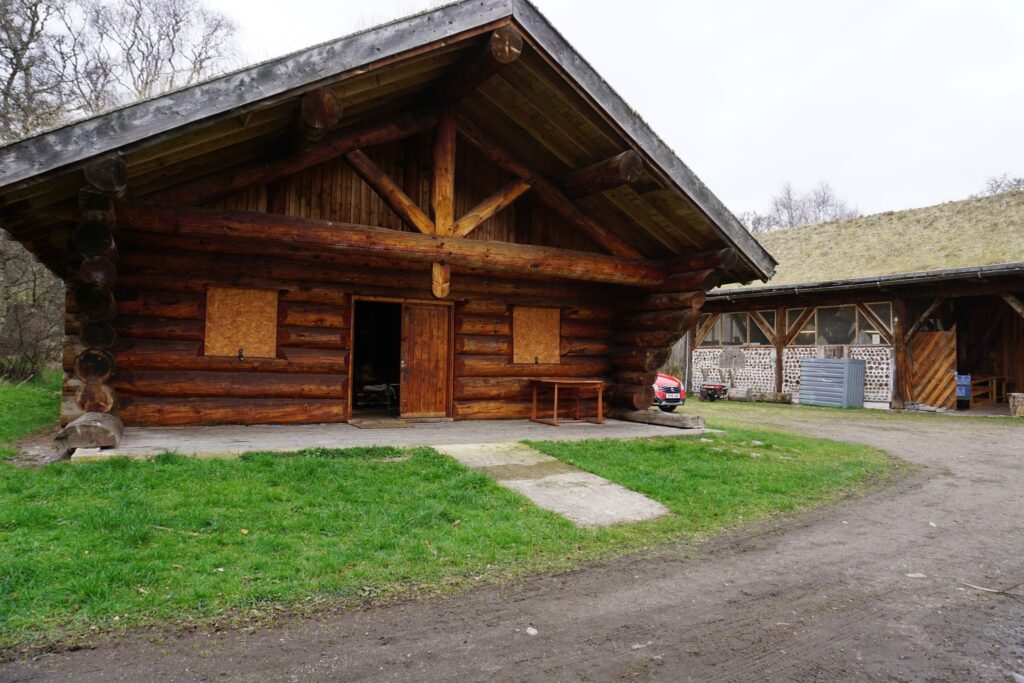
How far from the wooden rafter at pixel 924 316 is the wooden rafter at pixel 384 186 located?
55.1ft

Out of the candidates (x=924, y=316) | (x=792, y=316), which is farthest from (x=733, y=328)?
(x=924, y=316)

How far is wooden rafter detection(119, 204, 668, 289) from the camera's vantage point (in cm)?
767

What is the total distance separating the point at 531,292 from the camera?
1197 cm

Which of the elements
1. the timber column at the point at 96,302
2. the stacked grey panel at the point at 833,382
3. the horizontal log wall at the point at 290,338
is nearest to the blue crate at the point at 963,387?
the stacked grey panel at the point at 833,382

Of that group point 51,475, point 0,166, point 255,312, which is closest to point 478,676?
point 51,475

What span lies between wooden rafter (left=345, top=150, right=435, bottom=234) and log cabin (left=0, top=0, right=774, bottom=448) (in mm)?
33

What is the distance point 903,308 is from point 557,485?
16996 mm

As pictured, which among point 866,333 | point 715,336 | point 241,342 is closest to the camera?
point 241,342

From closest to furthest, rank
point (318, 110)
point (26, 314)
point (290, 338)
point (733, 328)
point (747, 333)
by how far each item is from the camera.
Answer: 1. point (318, 110)
2. point (290, 338)
3. point (26, 314)
4. point (747, 333)
5. point (733, 328)

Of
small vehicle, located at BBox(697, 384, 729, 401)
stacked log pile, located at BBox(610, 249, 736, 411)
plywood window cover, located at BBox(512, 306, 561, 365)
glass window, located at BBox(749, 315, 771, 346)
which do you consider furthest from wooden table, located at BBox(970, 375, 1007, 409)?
plywood window cover, located at BBox(512, 306, 561, 365)

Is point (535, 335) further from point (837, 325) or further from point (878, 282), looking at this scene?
Result: point (837, 325)

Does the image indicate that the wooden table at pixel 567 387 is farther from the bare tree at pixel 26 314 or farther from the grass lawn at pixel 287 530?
the bare tree at pixel 26 314

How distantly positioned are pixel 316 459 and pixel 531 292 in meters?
6.21

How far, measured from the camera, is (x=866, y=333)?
1959cm
